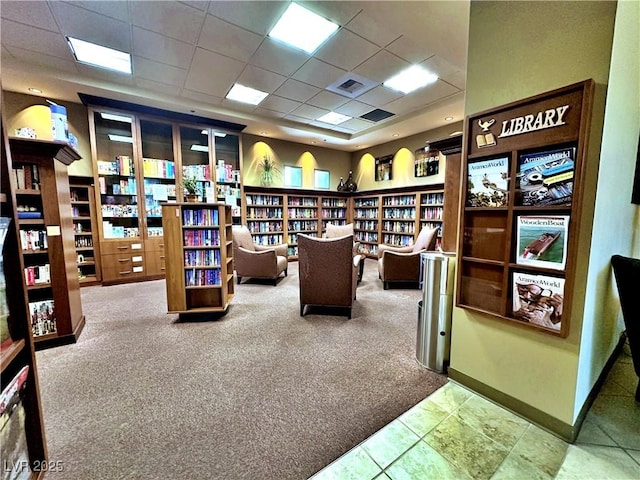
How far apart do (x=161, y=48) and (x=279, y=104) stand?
1.96 meters

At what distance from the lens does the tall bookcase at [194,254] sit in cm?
283

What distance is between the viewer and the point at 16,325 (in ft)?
3.52

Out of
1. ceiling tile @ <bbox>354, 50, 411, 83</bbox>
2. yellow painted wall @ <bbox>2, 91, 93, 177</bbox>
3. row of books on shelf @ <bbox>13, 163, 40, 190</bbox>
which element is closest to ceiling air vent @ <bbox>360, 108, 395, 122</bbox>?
ceiling tile @ <bbox>354, 50, 411, 83</bbox>

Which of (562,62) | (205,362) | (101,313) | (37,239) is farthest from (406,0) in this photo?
(101,313)

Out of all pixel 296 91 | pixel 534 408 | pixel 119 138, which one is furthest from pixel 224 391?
pixel 119 138

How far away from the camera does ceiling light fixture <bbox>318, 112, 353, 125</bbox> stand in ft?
16.8

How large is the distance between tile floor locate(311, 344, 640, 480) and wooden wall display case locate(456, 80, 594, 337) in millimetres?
611

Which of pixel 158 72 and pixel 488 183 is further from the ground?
pixel 158 72

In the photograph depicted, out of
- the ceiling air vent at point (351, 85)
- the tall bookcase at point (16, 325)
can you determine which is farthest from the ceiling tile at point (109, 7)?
the ceiling air vent at point (351, 85)

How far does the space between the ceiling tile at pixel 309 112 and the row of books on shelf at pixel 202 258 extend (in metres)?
3.20

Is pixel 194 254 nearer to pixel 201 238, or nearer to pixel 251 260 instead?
pixel 201 238

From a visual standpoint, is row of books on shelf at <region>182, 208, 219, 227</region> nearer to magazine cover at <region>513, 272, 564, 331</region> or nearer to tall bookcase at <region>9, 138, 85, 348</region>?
tall bookcase at <region>9, 138, 85, 348</region>

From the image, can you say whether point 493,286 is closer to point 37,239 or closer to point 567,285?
point 567,285

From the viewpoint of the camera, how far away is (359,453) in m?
1.34
